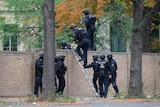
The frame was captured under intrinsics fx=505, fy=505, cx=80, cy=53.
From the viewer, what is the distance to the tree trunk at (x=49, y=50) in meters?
18.1

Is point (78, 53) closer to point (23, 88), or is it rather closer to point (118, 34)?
point (23, 88)

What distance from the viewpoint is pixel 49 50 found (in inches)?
720

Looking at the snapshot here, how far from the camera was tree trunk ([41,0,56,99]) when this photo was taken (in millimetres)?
18109

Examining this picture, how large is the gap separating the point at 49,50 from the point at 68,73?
18.3ft

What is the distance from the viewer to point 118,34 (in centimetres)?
3706

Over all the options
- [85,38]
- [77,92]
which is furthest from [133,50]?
[77,92]

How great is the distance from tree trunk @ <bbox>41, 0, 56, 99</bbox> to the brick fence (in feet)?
15.0

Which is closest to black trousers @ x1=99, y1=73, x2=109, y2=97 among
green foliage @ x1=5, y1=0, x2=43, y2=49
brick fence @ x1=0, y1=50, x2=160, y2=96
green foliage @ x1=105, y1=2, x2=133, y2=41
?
brick fence @ x1=0, y1=50, x2=160, y2=96

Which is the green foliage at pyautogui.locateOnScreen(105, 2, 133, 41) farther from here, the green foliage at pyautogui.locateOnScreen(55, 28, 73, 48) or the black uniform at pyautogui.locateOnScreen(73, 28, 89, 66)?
the black uniform at pyautogui.locateOnScreen(73, 28, 89, 66)

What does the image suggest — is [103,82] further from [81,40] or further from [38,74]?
[38,74]

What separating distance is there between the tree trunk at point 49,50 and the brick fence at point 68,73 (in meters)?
4.58

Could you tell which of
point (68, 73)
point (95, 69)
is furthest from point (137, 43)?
point (68, 73)

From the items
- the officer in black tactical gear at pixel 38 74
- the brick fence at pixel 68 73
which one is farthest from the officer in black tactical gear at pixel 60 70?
the brick fence at pixel 68 73

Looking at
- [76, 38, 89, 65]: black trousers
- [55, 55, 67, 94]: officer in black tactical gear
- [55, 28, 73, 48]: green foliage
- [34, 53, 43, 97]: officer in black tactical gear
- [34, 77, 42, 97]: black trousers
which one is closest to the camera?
[55, 55, 67, 94]: officer in black tactical gear
